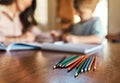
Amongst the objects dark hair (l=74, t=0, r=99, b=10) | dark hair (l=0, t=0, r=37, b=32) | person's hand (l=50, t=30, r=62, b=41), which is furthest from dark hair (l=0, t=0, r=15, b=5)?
dark hair (l=74, t=0, r=99, b=10)

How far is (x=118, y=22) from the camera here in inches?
61.5

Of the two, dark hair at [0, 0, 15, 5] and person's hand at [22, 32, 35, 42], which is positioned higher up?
dark hair at [0, 0, 15, 5]

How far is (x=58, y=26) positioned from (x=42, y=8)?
16 cm

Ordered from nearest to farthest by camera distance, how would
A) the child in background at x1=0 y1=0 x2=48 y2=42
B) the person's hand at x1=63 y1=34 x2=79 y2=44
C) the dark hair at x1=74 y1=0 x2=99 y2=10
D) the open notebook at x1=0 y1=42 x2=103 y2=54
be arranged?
1. the open notebook at x1=0 y1=42 x2=103 y2=54
2. the child in background at x1=0 y1=0 x2=48 y2=42
3. the person's hand at x1=63 y1=34 x2=79 y2=44
4. the dark hair at x1=74 y1=0 x2=99 y2=10

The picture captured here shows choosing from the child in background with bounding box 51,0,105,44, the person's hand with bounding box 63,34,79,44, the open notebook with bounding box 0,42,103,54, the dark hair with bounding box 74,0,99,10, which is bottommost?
the open notebook with bounding box 0,42,103,54

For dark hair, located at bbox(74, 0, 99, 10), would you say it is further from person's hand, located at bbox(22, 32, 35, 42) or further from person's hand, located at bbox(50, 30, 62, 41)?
person's hand, located at bbox(22, 32, 35, 42)

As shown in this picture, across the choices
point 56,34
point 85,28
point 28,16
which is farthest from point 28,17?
point 85,28

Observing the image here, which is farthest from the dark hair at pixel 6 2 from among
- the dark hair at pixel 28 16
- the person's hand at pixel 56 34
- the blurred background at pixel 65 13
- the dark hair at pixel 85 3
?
the dark hair at pixel 85 3

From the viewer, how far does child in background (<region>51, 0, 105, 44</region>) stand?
142 centimetres

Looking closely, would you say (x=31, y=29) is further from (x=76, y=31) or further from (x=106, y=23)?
(x=106, y=23)

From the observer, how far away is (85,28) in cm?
145

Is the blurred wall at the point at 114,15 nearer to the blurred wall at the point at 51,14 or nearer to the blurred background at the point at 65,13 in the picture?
the blurred background at the point at 65,13

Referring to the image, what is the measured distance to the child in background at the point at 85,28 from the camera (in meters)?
1.42

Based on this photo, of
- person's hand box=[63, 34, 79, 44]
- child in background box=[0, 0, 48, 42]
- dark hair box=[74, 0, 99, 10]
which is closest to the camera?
child in background box=[0, 0, 48, 42]
